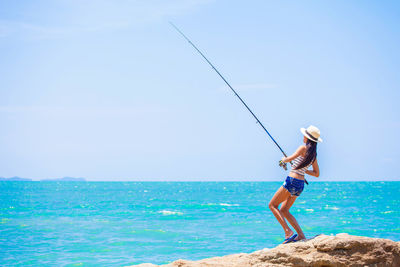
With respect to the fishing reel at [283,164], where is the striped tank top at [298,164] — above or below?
below

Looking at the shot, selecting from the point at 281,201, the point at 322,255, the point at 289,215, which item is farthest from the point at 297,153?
the point at 322,255

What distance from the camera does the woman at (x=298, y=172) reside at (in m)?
4.88

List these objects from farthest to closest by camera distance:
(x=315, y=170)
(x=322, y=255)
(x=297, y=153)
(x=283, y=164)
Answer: (x=283, y=164) < (x=315, y=170) < (x=297, y=153) < (x=322, y=255)

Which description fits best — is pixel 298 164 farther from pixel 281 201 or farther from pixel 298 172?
pixel 281 201

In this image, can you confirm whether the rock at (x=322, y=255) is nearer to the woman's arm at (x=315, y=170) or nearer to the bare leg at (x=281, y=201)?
the bare leg at (x=281, y=201)

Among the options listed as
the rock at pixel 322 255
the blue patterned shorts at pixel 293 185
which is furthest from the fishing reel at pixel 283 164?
the rock at pixel 322 255

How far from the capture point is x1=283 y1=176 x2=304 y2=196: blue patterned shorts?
495 centimetres

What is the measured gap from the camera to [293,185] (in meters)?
4.95

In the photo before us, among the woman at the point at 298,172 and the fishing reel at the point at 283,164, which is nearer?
the woman at the point at 298,172

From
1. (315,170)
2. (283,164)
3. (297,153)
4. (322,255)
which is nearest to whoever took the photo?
(322,255)

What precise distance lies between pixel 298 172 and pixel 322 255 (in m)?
0.92

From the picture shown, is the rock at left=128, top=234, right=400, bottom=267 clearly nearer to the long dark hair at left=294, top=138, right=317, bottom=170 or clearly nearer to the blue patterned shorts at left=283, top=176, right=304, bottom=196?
the blue patterned shorts at left=283, top=176, right=304, bottom=196

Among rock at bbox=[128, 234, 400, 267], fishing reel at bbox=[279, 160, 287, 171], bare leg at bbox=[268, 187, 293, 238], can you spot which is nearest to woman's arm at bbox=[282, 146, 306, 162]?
fishing reel at bbox=[279, 160, 287, 171]

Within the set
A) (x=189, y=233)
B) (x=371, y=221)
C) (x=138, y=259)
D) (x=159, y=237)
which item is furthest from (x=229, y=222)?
(x=138, y=259)
